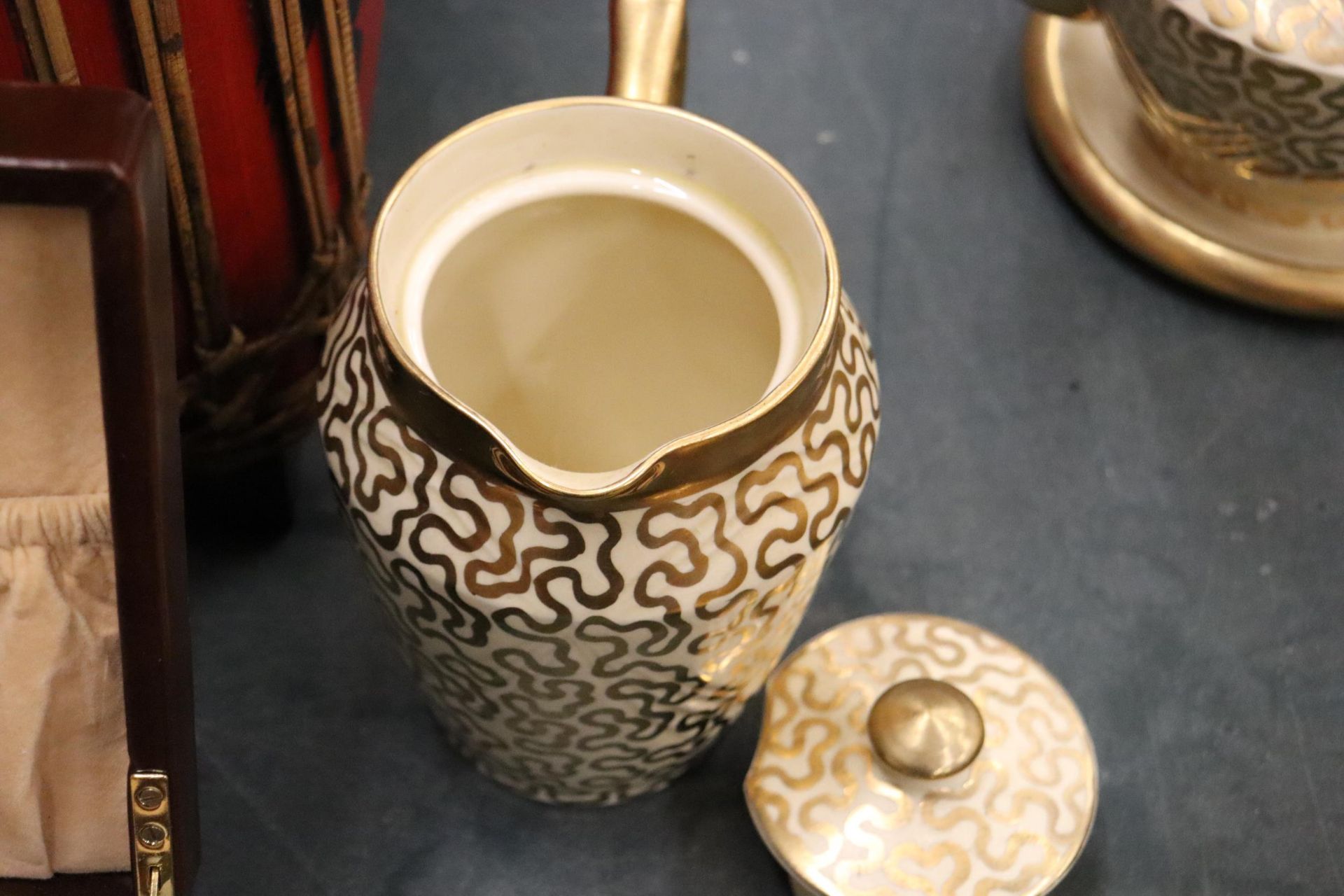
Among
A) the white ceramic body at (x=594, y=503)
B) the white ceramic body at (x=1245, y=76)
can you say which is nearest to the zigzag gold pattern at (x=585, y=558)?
the white ceramic body at (x=594, y=503)

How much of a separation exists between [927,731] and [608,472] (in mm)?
156

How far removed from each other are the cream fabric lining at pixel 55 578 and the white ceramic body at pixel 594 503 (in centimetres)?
8

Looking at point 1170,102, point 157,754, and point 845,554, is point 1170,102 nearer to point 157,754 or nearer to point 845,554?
point 845,554

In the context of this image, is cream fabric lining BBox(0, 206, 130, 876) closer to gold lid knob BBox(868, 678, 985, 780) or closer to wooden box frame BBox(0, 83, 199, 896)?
wooden box frame BBox(0, 83, 199, 896)

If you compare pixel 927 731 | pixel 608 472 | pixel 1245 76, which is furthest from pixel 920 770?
pixel 1245 76

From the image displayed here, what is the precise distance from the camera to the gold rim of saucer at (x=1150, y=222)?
0.74 meters

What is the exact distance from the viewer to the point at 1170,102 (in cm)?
70

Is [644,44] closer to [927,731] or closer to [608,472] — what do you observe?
[608,472]

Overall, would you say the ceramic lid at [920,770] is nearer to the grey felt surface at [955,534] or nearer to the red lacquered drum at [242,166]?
the grey felt surface at [955,534]

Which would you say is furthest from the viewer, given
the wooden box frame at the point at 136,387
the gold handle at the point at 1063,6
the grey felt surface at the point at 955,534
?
the gold handle at the point at 1063,6

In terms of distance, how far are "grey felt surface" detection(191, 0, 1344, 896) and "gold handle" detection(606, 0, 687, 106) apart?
28 cm

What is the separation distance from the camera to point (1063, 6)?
0.72 metres

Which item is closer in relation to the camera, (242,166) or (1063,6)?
(242,166)

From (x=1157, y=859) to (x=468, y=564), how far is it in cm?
38
